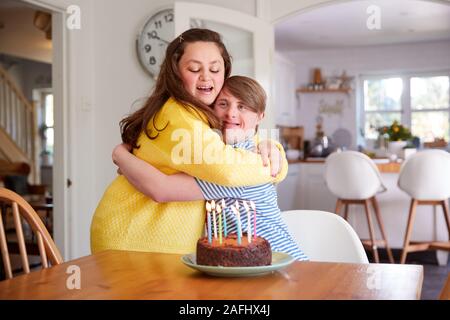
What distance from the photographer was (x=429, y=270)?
16.6 ft

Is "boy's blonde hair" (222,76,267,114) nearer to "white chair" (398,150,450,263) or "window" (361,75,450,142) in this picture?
"white chair" (398,150,450,263)

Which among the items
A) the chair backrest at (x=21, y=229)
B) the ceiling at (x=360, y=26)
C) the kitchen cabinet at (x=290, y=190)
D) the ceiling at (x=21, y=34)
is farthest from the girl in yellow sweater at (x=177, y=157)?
the kitchen cabinet at (x=290, y=190)

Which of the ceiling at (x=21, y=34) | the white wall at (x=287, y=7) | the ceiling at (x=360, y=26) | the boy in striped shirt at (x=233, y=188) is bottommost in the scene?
the boy in striped shirt at (x=233, y=188)

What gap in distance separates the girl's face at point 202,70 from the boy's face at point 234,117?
0.04 meters

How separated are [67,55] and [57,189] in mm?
883

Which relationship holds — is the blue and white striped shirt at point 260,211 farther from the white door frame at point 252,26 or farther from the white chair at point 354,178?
the white chair at point 354,178

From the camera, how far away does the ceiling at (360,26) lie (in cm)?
654

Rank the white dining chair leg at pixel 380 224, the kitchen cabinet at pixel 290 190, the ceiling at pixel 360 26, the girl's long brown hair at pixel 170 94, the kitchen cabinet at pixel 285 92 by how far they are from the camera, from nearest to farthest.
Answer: the girl's long brown hair at pixel 170 94 → the white dining chair leg at pixel 380 224 → the ceiling at pixel 360 26 → the kitchen cabinet at pixel 290 190 → the kitchen cabinet at pixel 285 92

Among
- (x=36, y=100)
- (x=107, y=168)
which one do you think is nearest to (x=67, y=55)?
(x=107, y=168)

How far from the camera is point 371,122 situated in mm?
9352

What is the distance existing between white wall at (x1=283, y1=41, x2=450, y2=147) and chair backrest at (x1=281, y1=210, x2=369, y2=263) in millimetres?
7596

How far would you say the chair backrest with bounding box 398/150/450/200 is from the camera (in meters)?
4.73

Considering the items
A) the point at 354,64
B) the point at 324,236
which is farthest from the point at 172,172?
the point at 354,64
